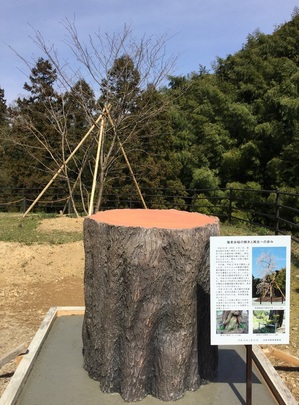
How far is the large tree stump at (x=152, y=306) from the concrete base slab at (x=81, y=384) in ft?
0.28

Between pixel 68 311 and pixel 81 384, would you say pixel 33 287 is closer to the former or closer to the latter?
pixel 68 311

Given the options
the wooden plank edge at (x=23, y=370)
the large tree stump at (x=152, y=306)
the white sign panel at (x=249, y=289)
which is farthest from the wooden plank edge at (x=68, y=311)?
the white sign panel at (x=249, y=289)

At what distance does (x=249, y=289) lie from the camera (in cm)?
212

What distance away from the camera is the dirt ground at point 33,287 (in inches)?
150

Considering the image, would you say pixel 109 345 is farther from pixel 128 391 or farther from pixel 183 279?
pixel 183 279

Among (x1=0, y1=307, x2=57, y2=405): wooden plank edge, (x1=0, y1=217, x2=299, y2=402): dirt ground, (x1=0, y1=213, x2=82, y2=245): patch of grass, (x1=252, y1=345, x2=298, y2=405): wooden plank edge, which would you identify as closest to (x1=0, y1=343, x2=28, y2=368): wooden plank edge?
(x1=0, y1=307, x2=57, y2=405): wooden plank edge

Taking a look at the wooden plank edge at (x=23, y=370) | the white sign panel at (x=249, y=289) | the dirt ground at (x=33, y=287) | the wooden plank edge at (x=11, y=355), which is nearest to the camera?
the white sign panel at (x=249, y=289)

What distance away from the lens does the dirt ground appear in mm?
3818

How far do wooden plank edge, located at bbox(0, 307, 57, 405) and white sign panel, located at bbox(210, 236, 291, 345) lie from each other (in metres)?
1.29

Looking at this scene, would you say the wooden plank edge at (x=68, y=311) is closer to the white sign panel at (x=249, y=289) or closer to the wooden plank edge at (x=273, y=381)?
the wooden plank edge at (x=273, y=381)

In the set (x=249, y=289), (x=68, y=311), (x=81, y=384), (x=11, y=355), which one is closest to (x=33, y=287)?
(x=68, y=311)

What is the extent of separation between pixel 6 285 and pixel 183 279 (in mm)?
3732

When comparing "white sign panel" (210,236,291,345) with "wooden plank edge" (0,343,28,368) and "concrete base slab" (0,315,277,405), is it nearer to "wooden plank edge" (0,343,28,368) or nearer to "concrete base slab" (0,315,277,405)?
"concrete base slab" (0,315,277,405)

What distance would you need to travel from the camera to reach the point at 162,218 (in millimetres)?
2947
